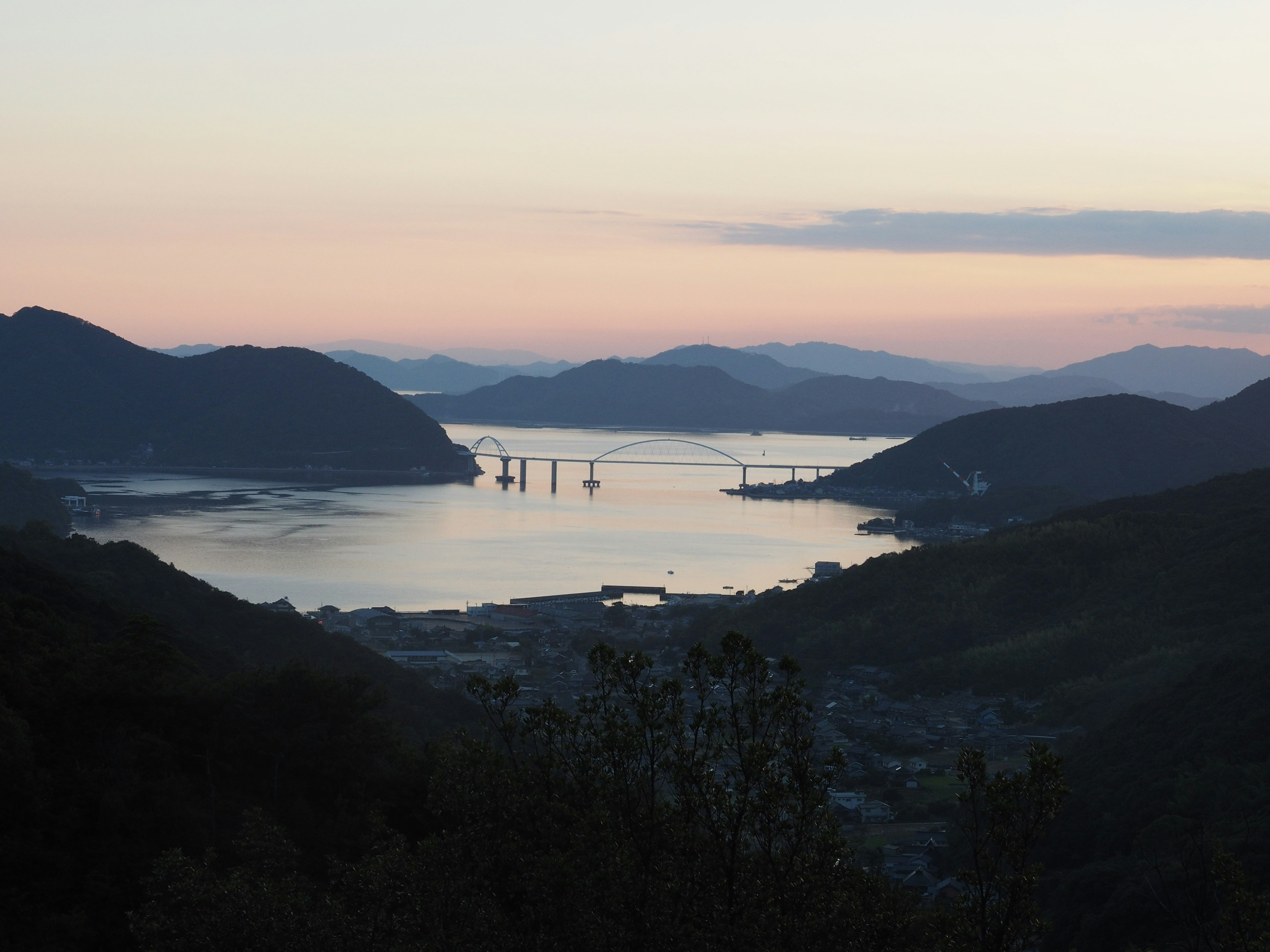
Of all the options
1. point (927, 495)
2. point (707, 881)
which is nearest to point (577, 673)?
point (707, 881)

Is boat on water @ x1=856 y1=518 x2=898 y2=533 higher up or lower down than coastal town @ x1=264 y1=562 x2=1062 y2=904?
higher up

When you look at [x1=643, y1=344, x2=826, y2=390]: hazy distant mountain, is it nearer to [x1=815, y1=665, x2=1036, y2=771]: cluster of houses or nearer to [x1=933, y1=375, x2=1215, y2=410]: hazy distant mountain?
[x1=933, y1=375, x2=1215, y2=410]: hazy distant mountain

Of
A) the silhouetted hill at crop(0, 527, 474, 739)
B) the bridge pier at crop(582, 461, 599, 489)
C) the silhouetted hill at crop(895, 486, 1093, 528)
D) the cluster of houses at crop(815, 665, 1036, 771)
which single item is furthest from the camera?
the bridge pier at crop(582, 461, 599, 489)

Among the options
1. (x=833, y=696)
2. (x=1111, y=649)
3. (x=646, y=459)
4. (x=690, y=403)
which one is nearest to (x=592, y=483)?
(x=646, y=459)

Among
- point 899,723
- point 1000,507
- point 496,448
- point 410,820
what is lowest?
point 899,723

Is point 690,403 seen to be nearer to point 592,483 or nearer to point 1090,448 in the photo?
point 592,483

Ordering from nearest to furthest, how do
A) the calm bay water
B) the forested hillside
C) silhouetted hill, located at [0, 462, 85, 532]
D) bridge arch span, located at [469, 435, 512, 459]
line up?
1. the forested hillside
2. the calm bay water
3. silhouetted hill, located at [0, 462, 85, 532]
4. bridge arch span, located at [469, 435, 512, 459]

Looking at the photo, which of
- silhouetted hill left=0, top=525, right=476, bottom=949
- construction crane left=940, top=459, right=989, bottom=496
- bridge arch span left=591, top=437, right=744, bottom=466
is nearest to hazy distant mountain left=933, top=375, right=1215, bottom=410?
bridge arch span left=591, top=437, right=744, bottom=466
